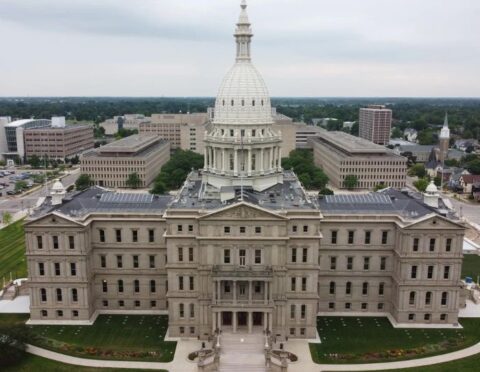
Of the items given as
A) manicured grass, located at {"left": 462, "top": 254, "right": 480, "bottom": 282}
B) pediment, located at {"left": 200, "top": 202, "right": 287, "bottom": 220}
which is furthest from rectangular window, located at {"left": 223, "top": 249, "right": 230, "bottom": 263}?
manicured grass, located at {"left": 462, "top": 254, "right": 480, "bottom": 282}

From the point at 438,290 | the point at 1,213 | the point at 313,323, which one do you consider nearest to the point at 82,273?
the point at 313,323

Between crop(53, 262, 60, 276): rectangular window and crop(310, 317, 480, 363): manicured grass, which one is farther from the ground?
crop(53, 262, 60, 276): rectangular window

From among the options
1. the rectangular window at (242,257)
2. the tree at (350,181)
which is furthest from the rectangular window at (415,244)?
the tree at (350,181)

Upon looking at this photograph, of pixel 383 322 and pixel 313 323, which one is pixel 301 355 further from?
pixel 383 322

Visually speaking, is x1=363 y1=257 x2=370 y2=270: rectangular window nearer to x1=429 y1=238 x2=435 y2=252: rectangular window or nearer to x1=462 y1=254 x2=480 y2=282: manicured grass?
x1=429 y1=238 x2=435 y2=252: rectangular window

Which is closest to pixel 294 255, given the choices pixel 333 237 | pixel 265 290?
pixel 265 290

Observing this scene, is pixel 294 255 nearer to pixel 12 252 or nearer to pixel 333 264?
pixel 333 264
